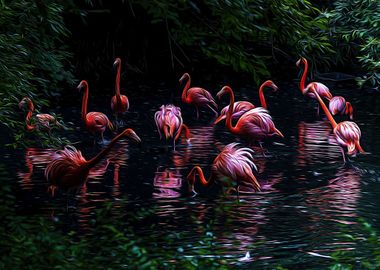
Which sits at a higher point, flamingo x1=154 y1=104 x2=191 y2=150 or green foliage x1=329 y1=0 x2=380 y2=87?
green foliage x1=329 y1=0 x2=380 y2=87

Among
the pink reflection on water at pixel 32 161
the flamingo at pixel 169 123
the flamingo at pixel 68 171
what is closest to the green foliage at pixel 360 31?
the flamingo at pixel 169 123

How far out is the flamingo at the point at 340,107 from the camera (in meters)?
11.7

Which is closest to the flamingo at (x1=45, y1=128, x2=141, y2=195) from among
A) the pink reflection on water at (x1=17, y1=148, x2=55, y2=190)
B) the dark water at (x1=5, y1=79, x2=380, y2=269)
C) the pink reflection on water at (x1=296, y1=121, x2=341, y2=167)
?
the dark water at (x1=5, y1=79, x2=380, y2=269)

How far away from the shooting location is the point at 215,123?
10.8m

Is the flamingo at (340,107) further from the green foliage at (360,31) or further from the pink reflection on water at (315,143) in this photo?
the green foliage at (360,31)

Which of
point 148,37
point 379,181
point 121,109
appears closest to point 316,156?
point 379,181

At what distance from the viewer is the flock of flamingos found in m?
6.92

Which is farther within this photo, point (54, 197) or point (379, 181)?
point (379, 181)

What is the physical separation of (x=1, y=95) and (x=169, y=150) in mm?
3542

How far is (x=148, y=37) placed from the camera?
15.3 meters

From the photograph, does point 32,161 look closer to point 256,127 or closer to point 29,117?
point 29,117

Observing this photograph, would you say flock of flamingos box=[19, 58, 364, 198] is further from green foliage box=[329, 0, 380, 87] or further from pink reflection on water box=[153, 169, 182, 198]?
green foliage box=[329, 0, 380, 87]

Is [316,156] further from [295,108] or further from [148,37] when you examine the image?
[148,37]

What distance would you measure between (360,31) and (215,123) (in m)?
4.94
